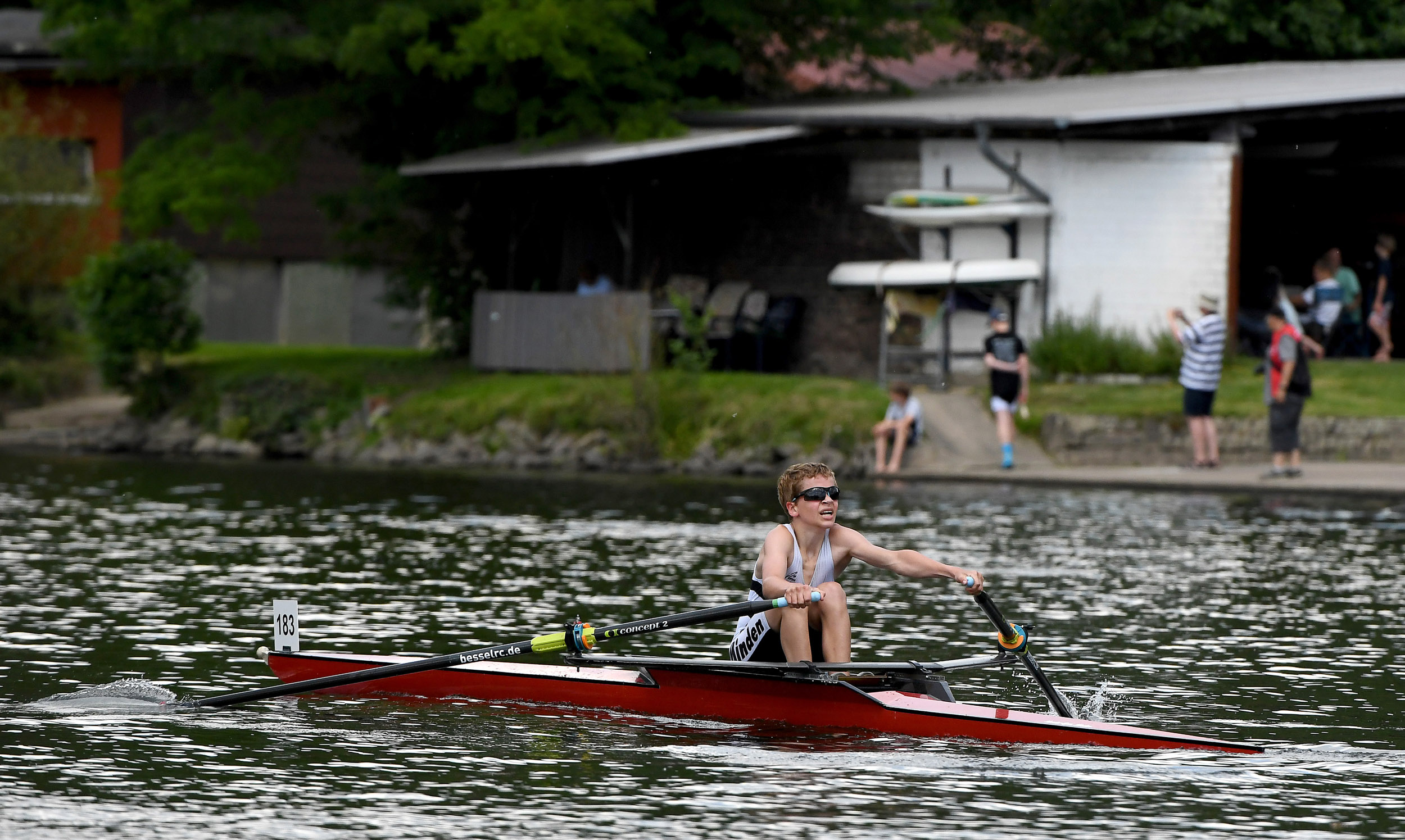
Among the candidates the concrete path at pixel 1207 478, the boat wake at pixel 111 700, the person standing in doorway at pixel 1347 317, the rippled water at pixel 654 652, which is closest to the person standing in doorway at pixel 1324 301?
the person standing in doorway at pixel 1347 317

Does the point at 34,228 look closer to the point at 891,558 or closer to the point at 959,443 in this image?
the point at 959,443

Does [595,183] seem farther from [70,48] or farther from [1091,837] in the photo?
[1091,837]

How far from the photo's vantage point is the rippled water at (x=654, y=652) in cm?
802

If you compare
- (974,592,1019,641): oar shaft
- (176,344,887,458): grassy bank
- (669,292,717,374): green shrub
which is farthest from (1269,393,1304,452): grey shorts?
(974,592,1019,641): oar shaft

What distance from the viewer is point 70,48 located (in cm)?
3030

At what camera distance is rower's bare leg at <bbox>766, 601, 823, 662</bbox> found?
388 inches

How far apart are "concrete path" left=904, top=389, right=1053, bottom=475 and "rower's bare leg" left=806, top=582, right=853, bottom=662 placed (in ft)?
45.9

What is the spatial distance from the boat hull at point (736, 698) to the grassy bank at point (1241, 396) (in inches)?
586

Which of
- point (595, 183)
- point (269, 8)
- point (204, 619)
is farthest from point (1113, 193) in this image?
point (204, 619)

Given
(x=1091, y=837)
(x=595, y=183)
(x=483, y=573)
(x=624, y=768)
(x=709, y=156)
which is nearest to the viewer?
(x=1091, y=837)

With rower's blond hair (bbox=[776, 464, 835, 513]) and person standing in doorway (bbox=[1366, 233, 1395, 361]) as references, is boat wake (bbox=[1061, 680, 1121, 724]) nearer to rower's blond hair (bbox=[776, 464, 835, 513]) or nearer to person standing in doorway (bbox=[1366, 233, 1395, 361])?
rower's blond hair (bbox=[776, 464, 835, 513])

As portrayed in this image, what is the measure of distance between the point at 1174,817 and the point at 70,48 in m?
25.8

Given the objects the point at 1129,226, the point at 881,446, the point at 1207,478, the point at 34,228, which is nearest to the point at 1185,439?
the point at 1207,478

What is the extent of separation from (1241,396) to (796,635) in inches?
622
